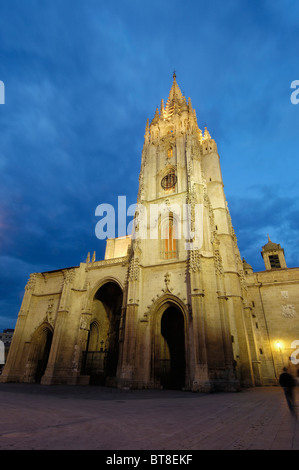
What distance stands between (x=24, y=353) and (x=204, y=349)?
720 inches

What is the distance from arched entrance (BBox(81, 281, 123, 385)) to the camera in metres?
22.7

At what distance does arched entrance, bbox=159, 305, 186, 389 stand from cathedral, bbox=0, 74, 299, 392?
8 centimetres

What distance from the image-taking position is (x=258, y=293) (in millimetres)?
26188

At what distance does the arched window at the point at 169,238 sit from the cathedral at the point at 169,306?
0.31 ft

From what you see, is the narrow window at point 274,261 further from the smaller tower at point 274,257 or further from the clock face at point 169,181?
the clock face at point 169,181

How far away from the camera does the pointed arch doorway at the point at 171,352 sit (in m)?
18.2

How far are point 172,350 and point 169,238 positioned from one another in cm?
959

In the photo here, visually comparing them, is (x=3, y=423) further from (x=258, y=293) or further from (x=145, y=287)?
(x=258, y=293)

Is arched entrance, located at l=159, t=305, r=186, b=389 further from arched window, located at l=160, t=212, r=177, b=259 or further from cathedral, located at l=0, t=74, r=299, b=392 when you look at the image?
arched window, located at l=160, t=212, r=177, b=259

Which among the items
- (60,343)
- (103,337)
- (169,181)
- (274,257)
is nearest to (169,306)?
(60,343)

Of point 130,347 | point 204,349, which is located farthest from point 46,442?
point 130,347

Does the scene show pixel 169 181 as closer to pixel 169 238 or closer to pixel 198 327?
pixel 169 238

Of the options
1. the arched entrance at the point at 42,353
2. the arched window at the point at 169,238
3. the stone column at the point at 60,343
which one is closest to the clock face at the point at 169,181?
the arched window at the point at 169,238

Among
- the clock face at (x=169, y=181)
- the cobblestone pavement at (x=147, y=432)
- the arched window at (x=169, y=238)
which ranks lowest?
the cobblestone pavement at (x=147, y=432)
